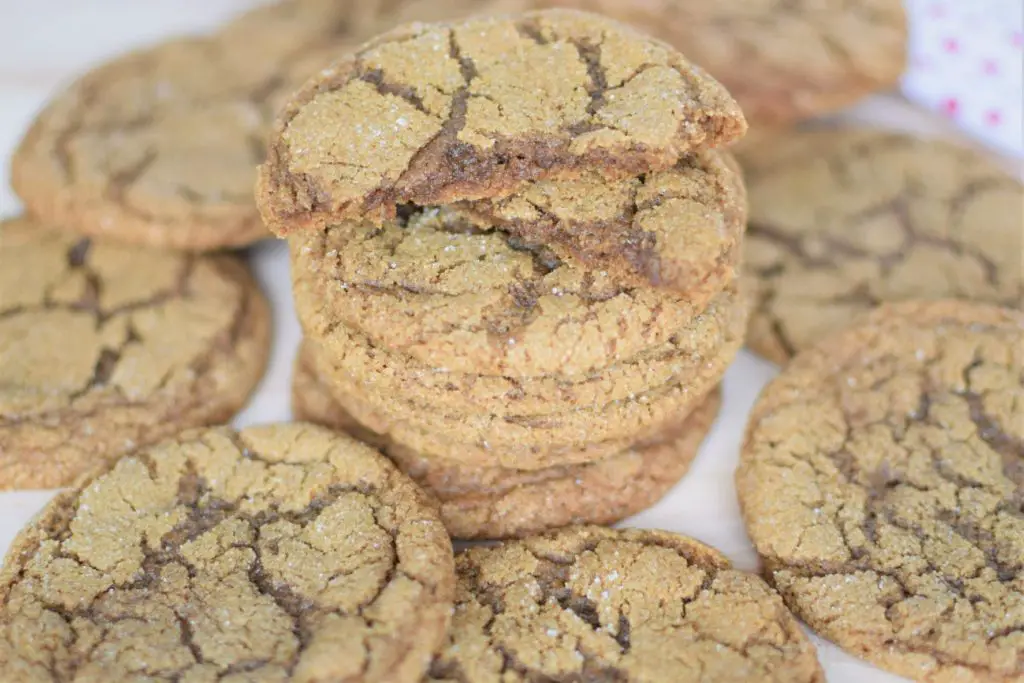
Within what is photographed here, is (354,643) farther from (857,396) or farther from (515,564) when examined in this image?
(857,396)

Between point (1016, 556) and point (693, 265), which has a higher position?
point (693, 265)

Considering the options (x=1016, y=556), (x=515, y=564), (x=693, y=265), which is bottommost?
(x=1016, y=556)

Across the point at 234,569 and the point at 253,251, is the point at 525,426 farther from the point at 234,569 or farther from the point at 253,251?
the point at 253,251

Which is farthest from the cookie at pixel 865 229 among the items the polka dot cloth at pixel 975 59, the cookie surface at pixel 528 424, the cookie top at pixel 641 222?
the cookie top at pixel 641 222

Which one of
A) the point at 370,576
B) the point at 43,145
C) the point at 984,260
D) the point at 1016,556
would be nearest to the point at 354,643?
the point at 370,576

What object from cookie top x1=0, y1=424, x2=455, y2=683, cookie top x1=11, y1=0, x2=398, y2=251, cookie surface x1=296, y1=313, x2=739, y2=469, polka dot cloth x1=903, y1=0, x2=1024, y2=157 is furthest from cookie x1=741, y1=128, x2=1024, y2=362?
cookie top x1=11, y1=0, x2=398, y2=251

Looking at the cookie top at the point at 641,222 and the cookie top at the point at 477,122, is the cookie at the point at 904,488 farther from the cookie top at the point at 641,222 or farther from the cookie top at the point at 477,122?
the cookie top at the point at 477,122
